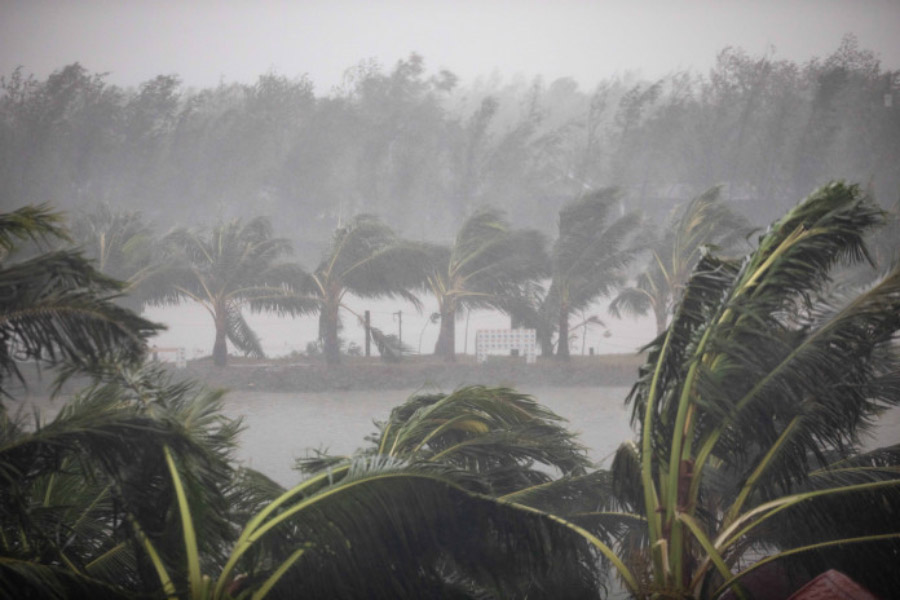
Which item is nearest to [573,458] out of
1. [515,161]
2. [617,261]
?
[617,261]

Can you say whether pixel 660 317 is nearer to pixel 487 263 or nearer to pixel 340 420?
pixel 487 263

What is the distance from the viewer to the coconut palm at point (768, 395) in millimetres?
3312

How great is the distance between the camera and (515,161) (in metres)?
18.2

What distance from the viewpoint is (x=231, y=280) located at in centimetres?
1136

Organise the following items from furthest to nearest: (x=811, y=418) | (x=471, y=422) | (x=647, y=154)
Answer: (x=647, y=154) < (x=471, y=422) < (x=811, y=418)

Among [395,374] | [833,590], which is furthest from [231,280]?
[833,590]

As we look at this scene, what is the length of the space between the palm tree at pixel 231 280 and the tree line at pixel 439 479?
761cm

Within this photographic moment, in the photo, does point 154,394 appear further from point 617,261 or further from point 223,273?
point 617,261

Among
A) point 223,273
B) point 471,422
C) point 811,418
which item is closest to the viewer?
point 811,418

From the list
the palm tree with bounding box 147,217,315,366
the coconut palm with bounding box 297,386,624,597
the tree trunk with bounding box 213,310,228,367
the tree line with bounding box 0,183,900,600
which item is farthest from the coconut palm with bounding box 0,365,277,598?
the tree trunk with bounding box 213,310,228,367

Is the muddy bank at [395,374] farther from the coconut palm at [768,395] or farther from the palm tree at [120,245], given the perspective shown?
the coconut palm at [768,395]

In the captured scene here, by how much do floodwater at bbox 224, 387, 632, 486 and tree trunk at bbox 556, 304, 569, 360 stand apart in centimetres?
104

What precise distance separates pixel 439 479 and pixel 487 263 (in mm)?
8528

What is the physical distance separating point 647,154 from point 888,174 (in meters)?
5.11
